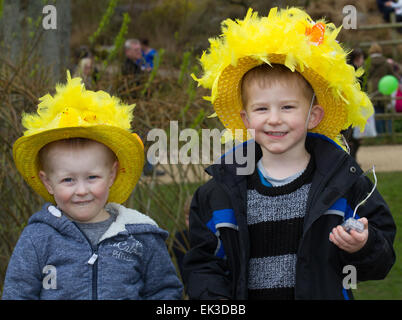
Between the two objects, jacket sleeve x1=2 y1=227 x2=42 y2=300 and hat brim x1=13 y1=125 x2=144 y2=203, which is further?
hat brim x1=13 y1=125 x2=144 y2=203

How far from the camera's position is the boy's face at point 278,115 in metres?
2.52

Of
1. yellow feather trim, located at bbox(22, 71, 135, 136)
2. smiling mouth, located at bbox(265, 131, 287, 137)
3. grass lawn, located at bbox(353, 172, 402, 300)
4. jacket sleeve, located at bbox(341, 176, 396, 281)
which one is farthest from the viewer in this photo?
grass lawn, located at bbox(353, 172, 402, 300)

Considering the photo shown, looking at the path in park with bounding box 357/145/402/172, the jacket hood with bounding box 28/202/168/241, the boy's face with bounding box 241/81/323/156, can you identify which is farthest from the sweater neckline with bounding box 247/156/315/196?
the path in park with bounding box 357/145/402/172

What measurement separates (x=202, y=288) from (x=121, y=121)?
71cm

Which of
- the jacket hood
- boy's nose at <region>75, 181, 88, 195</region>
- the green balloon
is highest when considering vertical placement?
the green balloon

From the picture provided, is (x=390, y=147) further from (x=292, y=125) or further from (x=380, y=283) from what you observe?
(x=292, y=125)

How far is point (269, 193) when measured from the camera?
2.57 meters

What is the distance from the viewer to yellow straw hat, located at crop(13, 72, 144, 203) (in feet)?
8.59

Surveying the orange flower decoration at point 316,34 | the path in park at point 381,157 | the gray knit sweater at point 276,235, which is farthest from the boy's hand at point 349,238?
the path in park at point 381,157

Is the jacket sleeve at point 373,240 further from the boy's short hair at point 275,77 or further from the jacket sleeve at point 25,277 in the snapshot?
the jacket sleeve at point 25,277

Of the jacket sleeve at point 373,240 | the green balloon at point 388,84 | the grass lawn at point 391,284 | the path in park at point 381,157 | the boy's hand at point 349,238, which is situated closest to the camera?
the boy's hand at point 349,238

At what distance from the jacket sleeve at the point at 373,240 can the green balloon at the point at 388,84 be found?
9.11 meters

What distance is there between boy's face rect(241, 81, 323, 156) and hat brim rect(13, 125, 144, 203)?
1.59ft

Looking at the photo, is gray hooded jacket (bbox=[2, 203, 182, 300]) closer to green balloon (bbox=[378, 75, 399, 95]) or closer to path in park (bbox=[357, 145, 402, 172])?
path in park (bbox=[357, 145, 402, 172])
